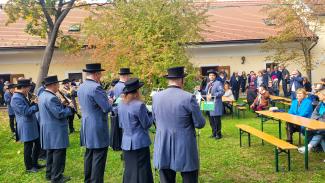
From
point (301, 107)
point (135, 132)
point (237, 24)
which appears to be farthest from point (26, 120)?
point (237, 24)

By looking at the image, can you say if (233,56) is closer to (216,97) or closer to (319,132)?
(216,97)

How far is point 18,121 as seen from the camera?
8062 mm

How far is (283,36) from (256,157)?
12973 millimetres

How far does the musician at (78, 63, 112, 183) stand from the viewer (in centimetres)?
627

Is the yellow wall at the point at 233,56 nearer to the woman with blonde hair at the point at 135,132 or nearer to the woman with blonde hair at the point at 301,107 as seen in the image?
the woman with blonde hair at the point at 301,107

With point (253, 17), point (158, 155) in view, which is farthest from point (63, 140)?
point (253, 17)

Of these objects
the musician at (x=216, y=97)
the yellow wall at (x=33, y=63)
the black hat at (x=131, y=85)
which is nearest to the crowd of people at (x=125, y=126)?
the black hat at (x=131, y=85)

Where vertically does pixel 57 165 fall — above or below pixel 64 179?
above

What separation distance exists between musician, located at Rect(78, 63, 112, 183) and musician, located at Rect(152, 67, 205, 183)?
1.31m

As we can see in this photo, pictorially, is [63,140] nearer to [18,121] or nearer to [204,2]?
[18,121]

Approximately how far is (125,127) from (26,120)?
2966 mm

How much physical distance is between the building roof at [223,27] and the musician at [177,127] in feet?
52.7

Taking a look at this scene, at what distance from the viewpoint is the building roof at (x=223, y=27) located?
78.2ft

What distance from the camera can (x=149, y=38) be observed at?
40.5ft
